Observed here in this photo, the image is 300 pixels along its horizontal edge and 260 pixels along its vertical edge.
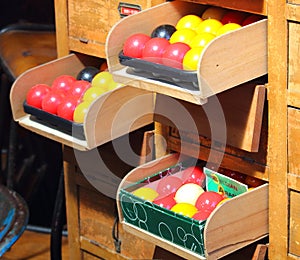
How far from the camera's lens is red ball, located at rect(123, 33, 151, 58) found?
7.61ft

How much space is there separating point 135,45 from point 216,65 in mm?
328

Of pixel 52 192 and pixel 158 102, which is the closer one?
pixel 158 102

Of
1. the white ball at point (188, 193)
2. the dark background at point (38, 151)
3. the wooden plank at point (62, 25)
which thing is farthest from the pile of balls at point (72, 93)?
the dark background at point (38, 151)

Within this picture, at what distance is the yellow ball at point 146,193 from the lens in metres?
2.41

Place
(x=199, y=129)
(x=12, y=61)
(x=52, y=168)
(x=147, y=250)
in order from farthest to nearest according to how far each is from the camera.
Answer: (x=52, y=168), (x=12, y=61), (x=147, y=250), (x=199, y=129)

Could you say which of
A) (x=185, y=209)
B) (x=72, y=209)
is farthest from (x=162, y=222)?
(x=72, y=209)

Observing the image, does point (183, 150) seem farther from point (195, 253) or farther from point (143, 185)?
point (195, 253)

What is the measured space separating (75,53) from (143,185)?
699mm

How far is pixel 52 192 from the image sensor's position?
4523 millimetres

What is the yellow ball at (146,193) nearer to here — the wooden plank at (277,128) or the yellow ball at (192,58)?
the wooden plank at (277,128)

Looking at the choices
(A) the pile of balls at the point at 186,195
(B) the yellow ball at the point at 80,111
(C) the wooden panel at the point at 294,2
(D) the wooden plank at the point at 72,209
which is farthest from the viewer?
(D) the wooden plank at the point at 72,209

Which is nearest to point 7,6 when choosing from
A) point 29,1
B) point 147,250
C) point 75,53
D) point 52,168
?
point 29,1

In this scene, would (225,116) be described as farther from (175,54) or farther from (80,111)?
(80,111)

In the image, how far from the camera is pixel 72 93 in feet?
8.72
